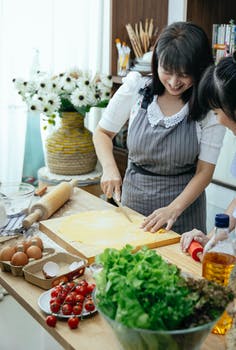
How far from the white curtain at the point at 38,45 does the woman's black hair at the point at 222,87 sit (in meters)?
2.16

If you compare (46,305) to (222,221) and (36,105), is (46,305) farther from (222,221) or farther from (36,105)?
(36,105)

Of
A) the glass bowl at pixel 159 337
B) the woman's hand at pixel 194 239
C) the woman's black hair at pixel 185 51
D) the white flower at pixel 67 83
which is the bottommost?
the woman's hand at pixel 194 239

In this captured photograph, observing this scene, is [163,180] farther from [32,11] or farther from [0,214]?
[32,11]

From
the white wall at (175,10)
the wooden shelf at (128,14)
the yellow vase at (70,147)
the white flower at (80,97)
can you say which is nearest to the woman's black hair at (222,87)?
the white flower at (80,97)

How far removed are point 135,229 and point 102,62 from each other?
6.98 feet

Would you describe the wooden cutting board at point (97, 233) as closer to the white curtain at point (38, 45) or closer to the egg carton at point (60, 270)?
the egg carton at point (60, 270)

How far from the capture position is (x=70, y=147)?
296cm

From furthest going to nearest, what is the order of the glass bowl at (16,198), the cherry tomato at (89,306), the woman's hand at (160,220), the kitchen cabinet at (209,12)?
1. the kitchen cabinet at (209,12)
2. the glass bowl at (16,198)
3. the woman's hand at (160,220)
4. the cherry tomato at (89,306)

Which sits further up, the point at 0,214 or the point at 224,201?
the point at 0,214

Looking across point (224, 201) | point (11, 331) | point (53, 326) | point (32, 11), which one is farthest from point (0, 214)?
point (32, 11)

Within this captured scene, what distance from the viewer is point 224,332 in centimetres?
116

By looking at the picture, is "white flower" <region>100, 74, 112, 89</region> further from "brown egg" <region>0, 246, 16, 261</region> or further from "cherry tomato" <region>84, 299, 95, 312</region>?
"cherry tomato" <region>84, 299, 95, 312</region>

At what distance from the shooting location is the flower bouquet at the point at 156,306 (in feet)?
3.00

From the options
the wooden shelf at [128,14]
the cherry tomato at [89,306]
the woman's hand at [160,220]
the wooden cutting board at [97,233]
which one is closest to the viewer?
the cherry tomato at [89,306]
